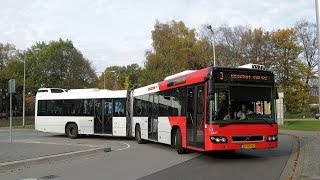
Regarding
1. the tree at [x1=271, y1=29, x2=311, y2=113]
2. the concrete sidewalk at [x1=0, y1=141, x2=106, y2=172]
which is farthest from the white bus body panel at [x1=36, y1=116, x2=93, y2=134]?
the tree at [x1=271, y1=29, x2=311, y2=113]

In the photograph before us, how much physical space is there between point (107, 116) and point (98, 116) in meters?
0.68

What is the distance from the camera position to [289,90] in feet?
232

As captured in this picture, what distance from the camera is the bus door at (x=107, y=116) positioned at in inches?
1062

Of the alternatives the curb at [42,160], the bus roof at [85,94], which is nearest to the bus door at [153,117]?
the curb at [42,160]

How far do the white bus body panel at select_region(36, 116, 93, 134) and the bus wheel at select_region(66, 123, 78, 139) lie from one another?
0.28 metres

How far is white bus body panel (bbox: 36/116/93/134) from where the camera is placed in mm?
28016

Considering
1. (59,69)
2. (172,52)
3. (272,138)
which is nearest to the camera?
(272,138)

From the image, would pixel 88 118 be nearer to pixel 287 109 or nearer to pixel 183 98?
pixel 183 98

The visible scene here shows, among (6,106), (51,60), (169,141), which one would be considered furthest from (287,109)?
(169,141)

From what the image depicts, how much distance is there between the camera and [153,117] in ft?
71.2

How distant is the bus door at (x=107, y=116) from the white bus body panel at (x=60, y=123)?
107 centimetres

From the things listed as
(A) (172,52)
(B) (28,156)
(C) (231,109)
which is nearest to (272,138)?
(C) (231,109)

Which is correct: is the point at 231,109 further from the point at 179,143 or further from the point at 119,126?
the point at 119,126

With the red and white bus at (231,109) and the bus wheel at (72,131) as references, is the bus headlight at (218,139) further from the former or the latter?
the bus wheel at (72,131)
